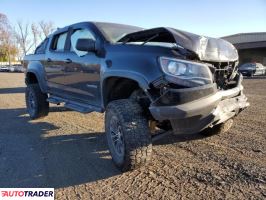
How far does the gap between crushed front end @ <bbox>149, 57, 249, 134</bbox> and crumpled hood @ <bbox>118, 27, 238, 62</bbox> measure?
141 mm

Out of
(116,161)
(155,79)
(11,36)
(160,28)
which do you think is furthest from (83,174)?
(11,36)

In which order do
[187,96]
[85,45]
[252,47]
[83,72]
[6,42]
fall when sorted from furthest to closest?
[6,42] < [252,47] < [83,72] < [85,45] < [187,96]

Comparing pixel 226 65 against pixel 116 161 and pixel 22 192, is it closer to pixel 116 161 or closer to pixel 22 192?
pixel 116 161

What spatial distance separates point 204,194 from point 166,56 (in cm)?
146

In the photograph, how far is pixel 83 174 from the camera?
12.8 ft

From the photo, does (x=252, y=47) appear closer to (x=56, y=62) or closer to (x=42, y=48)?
(x=42, y=48)

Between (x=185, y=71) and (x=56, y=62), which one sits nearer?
(x=185, y=71)

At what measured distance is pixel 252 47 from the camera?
42.1m

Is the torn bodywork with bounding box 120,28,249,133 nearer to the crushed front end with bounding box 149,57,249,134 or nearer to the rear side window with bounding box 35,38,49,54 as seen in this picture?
the crushed front end with bounding box 149,57,249,134

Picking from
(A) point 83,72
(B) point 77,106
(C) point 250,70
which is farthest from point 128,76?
(C) point 250,70

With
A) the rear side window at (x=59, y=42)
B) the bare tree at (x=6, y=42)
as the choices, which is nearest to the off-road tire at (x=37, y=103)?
the rear side window at (x=59, y=42)

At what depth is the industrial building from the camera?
138 feet

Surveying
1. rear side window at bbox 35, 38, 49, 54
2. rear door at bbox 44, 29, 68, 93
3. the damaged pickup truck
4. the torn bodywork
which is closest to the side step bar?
the damaged pickup truck

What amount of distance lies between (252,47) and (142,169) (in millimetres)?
41736
